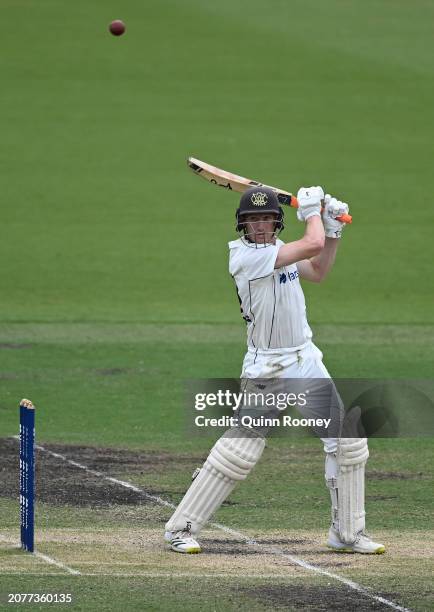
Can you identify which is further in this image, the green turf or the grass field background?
the green turf

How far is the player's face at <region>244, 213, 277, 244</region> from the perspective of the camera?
7.86 m

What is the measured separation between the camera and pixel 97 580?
7.08 m

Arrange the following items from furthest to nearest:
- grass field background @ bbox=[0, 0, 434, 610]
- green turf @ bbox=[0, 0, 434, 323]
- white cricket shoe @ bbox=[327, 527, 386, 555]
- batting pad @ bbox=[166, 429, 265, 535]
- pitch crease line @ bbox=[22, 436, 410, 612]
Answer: green turf @ bbox=[0, 0, 434, 323]
grass field background @ bbox=[0, 0, 434, 610]
white cricket shoe @ bbox=[327, 527, 386, 555]
batting pad @ bbox=[166, 429, 265, 535]
pitch crease line @ bbox=[22, 436, 410, 612]

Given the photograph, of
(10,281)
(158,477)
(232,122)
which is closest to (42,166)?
(232,122)

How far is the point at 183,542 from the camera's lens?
7699 mm

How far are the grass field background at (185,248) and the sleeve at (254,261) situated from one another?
1.62m

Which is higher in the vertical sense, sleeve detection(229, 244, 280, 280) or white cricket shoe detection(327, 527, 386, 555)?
sleeve detection(229, 244, 280, 280)

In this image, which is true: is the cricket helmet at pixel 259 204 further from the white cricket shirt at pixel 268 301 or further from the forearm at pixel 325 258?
the forearm at pixel 325 258

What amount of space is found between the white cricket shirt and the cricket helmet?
0.15 m

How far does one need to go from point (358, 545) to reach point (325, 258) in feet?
5.60

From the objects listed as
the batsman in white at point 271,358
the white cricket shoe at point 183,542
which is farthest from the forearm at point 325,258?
the white cricket shoe at point 183,542

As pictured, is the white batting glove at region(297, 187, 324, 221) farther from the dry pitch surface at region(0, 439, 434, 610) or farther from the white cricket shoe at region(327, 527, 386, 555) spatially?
the dry pitch surface at region(0, 439, 434, 610)

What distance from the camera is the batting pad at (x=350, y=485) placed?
7812 millimetres

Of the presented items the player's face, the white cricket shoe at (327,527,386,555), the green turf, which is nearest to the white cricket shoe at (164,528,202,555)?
the white cricket shoe at (327,527,386,555)
